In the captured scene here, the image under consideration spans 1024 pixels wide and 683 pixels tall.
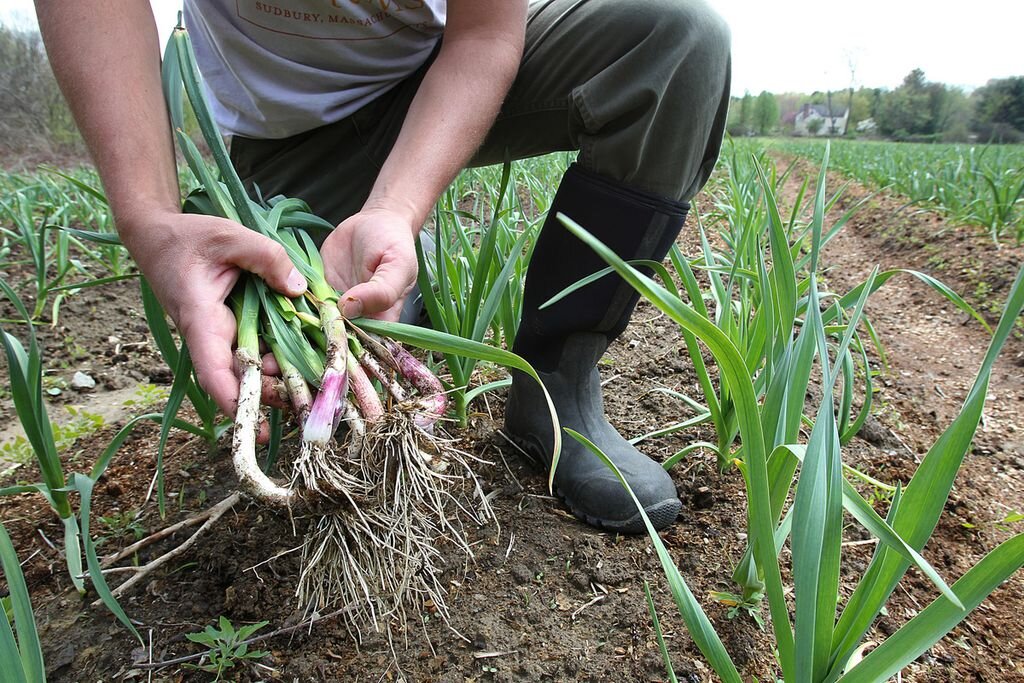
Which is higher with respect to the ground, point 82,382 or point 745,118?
point 745,118

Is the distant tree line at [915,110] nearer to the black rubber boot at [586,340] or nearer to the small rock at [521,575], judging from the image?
the black rubber boot at [586,340]

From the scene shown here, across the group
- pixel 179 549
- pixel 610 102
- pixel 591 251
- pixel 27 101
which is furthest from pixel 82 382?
pixel 27 101

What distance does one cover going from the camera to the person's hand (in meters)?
0.73

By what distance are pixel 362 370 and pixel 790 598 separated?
656 mm

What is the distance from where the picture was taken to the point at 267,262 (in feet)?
2.36

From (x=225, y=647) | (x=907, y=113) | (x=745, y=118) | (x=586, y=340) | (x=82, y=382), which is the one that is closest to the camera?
(x=225, y=647)

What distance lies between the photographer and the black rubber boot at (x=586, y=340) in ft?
3.19

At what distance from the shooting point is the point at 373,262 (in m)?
0.79

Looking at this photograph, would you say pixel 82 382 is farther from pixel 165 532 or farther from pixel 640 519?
pixel 640 519

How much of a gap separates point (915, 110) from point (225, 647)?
38.4 metres

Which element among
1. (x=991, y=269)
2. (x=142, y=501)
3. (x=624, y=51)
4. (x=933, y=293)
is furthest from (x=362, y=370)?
(x=991, y=269)

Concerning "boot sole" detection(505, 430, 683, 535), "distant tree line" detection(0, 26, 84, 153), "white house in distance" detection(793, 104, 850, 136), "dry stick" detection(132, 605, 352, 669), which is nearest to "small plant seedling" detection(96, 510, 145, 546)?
"dry stick" detection(132, 605, 352, 669)

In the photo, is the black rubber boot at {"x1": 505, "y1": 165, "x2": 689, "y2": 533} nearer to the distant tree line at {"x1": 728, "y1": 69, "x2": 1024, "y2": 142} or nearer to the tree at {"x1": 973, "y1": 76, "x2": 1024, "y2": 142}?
the distant tree line at {"x1": 728, "y1": 69, "x2": 1024, "y2": 142}

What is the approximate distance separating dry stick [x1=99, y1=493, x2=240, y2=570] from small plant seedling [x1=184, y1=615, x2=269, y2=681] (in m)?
0.22
